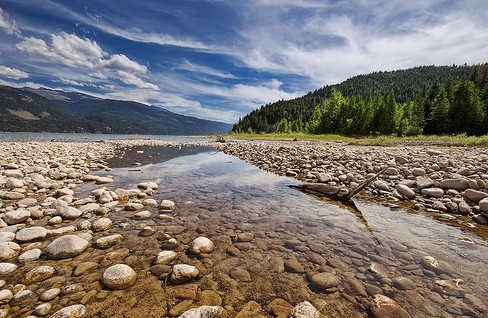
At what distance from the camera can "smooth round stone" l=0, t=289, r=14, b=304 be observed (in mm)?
1971

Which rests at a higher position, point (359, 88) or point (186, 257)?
point (359, 88)

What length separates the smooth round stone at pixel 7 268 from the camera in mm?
2400

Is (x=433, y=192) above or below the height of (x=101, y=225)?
above

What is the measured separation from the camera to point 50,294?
210cm

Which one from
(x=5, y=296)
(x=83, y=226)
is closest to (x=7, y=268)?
(x=5, y=296)

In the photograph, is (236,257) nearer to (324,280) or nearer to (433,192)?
(324,280)

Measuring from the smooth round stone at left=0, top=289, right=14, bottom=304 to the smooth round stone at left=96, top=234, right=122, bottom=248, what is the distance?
1.08 meters

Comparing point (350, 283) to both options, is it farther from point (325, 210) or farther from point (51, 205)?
point (51, 205)

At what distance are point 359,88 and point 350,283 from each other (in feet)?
656

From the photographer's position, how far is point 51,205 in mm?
4523

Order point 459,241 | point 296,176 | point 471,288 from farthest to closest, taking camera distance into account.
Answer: point 296,176 < point 459,241 < point 471,288

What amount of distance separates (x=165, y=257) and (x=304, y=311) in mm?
1952

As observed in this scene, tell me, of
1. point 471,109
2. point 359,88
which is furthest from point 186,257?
point 359,88

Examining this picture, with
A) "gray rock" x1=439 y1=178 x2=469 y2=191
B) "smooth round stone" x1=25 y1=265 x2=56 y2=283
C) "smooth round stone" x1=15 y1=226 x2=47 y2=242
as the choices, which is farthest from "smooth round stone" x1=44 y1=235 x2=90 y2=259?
"gray rock" x1=439 y1=178 x2=469 y2=191
